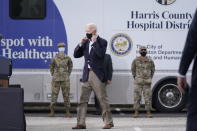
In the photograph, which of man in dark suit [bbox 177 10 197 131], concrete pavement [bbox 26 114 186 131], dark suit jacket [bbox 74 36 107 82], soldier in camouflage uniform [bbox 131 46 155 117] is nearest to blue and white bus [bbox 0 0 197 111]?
soldier in camouflage uniform [bbox 131 46 155 117]

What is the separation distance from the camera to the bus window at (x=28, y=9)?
50.0 ft

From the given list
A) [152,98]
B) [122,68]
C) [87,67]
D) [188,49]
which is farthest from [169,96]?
[188,49]

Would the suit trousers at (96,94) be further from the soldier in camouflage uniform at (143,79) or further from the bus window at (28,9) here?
the bus window at (28,9)

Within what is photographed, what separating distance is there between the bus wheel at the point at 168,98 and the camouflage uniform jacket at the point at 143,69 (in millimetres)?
765

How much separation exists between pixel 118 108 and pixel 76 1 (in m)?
3.25

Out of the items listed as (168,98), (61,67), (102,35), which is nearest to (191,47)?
(61,67)

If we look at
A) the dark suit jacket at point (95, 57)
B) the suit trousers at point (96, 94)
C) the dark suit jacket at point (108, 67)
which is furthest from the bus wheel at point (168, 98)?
the dark suit jacket at point (95, 57)

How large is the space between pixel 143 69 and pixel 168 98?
1.28 metres

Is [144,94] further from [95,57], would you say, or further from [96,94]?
[95,57]

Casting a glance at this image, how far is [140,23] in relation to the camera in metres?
15.2

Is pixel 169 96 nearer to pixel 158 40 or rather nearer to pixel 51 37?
pixel 158 40

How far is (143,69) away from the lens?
47.6ft

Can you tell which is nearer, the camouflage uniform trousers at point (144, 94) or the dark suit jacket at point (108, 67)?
the camouflage uniform trousers at point (144, 94)

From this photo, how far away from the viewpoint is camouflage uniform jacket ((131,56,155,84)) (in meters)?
14.5
